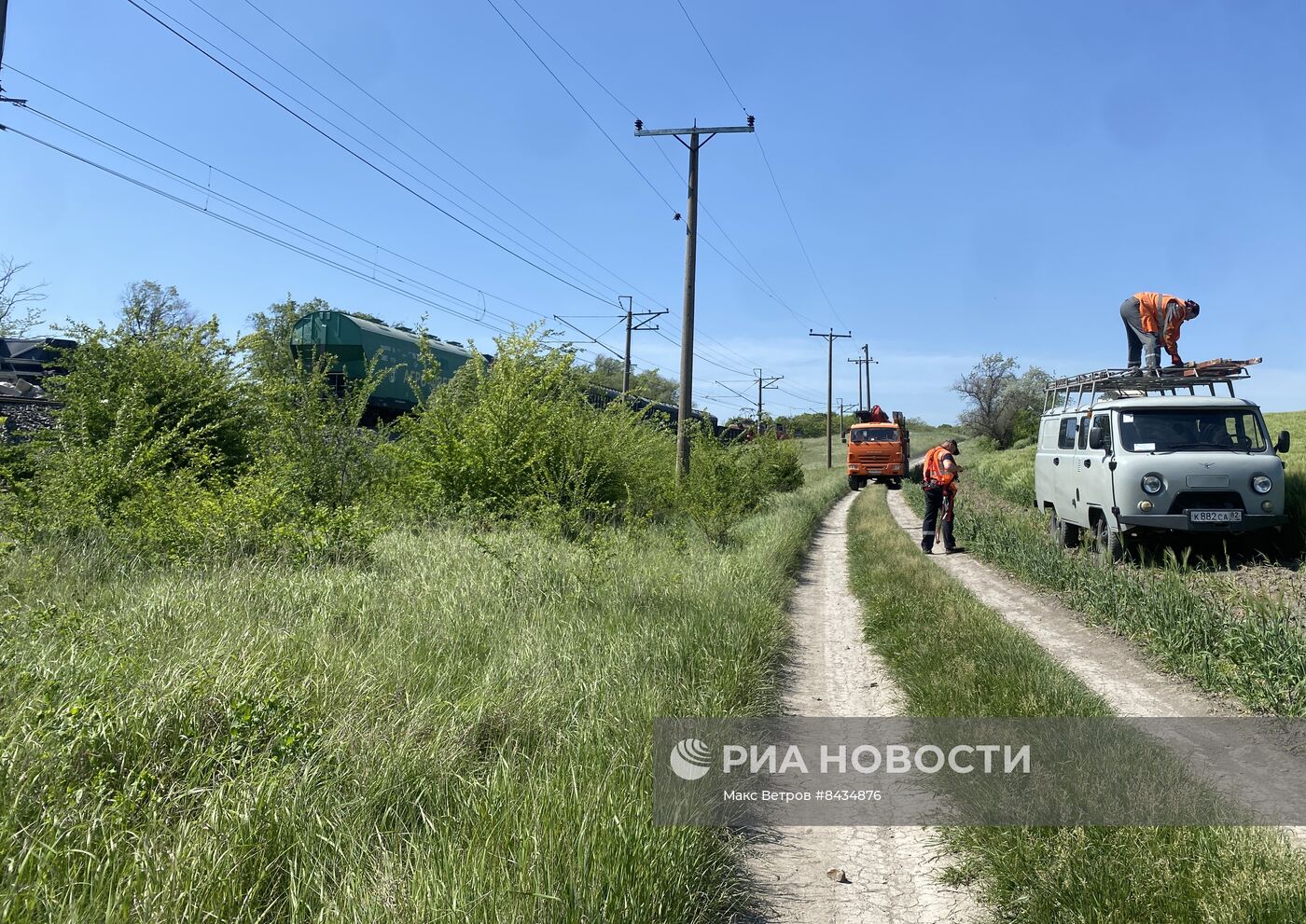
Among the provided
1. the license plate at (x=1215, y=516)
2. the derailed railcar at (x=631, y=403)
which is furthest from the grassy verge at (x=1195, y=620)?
the derailed railcar at (x=631, y=403)

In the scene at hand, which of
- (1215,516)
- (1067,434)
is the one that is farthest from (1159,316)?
(1215,516)

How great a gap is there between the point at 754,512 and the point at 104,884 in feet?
56.1

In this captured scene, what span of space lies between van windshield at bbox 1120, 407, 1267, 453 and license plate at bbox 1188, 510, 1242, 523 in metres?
1.04

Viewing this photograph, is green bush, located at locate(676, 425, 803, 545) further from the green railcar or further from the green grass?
the green railcar

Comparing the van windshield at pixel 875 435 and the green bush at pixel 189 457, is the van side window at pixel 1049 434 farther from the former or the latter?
the van windshield at pixel 875 435

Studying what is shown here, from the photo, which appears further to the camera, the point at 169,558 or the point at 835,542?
the point at 835,542

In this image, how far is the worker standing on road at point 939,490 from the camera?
47.3 feet

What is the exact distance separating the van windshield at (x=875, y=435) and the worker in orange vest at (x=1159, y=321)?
2401cm

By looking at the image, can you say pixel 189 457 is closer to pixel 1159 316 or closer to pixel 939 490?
pixel 939 490

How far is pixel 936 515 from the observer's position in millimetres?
14711

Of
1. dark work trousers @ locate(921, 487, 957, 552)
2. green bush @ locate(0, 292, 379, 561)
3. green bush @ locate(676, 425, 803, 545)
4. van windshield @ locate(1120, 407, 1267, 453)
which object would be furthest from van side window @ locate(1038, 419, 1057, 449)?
green bush @ locate(0, 292, 379, 561)

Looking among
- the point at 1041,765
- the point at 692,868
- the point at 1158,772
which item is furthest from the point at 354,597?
the point at 1158,772

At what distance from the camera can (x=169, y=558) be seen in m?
7.72

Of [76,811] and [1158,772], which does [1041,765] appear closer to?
[1158,772]
